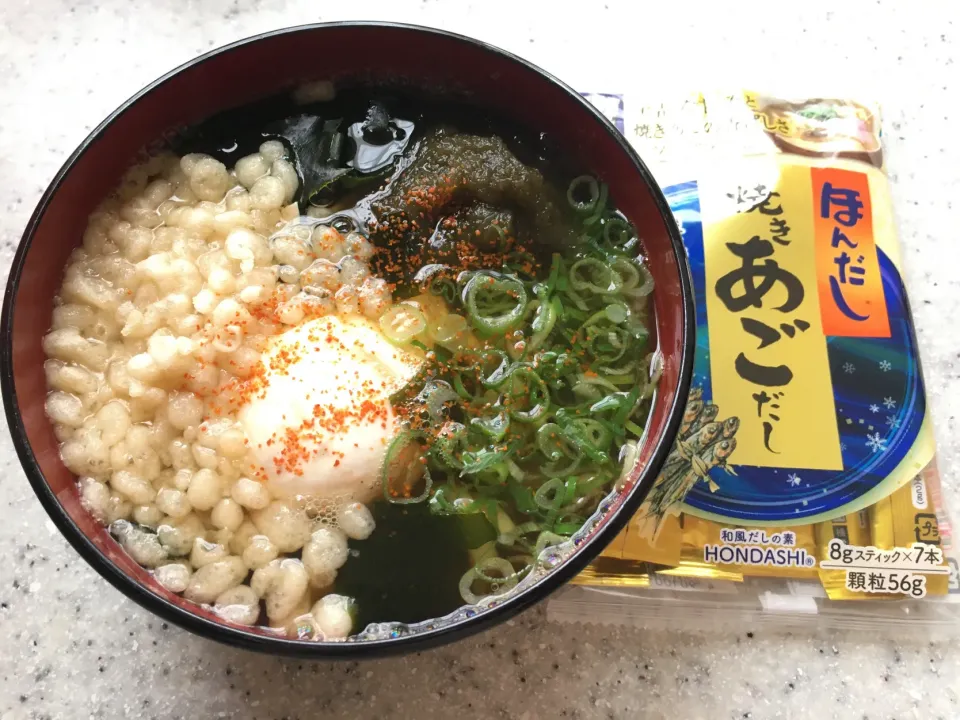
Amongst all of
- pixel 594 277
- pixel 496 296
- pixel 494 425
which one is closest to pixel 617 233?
pixel 594 277

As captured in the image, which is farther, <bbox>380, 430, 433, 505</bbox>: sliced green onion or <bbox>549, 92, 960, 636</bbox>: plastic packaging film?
<bbox>549, 92, 960, 636</bbox>: plastic packaging film

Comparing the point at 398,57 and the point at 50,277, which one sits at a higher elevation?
the point at 398,57

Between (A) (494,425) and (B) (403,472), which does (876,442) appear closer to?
(A) (494,425)

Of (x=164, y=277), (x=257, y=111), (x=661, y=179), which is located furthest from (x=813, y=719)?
(x=257, y=111)

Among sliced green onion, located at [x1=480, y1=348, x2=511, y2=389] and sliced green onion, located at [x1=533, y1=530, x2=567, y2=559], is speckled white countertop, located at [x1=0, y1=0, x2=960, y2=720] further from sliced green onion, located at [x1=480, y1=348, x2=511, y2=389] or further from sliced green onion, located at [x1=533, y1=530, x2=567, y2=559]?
sliced green onion, located at [x1=480, y1=348, x2=511, y2=389]

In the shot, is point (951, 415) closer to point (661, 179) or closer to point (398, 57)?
point (661, 179)

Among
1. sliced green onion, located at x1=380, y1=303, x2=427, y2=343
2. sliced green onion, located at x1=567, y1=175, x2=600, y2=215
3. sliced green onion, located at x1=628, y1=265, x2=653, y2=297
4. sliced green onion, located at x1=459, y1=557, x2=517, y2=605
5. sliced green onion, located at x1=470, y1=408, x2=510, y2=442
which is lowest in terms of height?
sliced green onion, located at x1=459, y1=557, x2=517, y2=605

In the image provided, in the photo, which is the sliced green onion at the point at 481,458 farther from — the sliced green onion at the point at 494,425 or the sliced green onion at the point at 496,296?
the sliced green onion at the point at 496,296

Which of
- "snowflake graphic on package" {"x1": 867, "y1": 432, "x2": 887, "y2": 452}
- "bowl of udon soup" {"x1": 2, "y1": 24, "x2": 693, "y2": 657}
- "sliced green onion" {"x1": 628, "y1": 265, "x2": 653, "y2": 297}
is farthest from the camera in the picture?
"snowflake graphic on package" {"x1": 867, "y1": 432, "x2": 887, "y2": 452}

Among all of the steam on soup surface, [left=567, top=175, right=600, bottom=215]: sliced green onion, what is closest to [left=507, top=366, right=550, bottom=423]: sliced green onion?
the steam on soup surface
